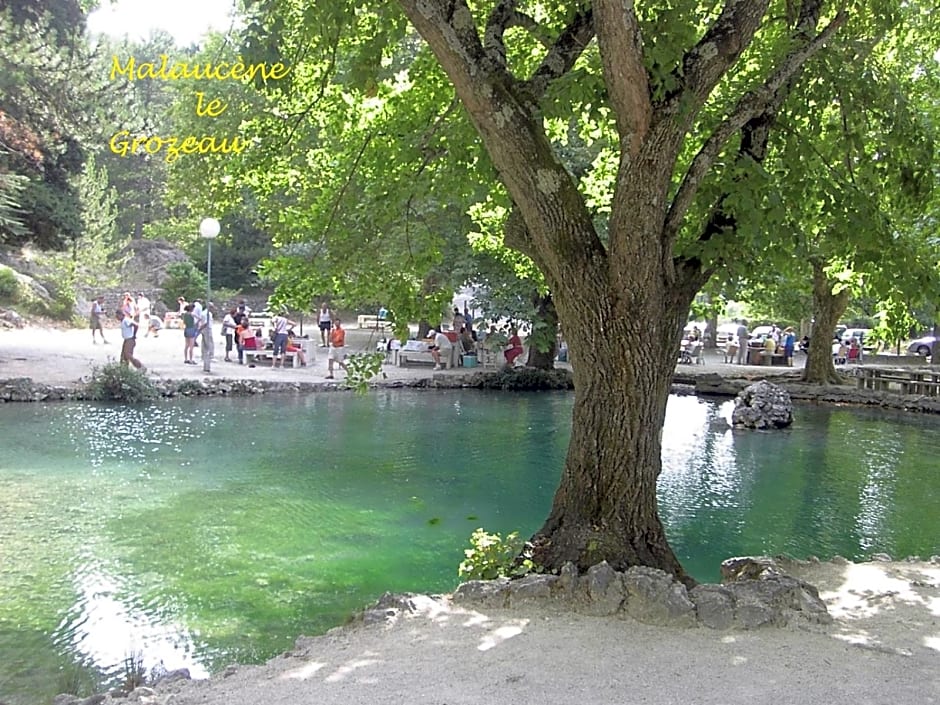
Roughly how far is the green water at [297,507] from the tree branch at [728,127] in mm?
3703

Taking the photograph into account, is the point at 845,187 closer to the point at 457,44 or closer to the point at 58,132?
the point at 457,44

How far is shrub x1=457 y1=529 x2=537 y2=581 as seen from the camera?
6.25m

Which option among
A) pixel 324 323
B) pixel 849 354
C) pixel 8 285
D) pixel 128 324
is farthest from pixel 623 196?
pixel 849 354

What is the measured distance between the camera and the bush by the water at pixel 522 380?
70.4 feet

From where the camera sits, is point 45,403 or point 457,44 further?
point 45,403

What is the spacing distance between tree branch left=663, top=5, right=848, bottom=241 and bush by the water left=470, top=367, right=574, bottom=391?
1536 cm

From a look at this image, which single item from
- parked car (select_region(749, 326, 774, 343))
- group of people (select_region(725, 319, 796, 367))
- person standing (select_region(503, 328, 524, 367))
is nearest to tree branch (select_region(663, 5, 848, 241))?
person standing (select_region(503, 328, 524, 367))

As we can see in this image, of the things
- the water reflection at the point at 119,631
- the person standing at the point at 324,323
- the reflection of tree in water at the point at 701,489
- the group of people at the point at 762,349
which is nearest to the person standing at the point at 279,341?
the person standing at the point at 324,323

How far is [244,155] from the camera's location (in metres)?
8.80

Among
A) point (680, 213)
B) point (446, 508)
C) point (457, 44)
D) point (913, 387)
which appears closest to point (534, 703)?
point (680, 213)

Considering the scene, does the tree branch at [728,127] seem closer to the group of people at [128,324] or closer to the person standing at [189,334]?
the group of people at [128,324]

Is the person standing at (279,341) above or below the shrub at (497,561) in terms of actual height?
above

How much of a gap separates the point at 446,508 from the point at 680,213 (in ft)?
17.4

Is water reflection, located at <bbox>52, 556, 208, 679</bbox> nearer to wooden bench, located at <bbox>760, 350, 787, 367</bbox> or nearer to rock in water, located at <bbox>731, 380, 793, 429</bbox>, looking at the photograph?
rock in water, located at <bbox>731, 380, 793, 429</bbox>
